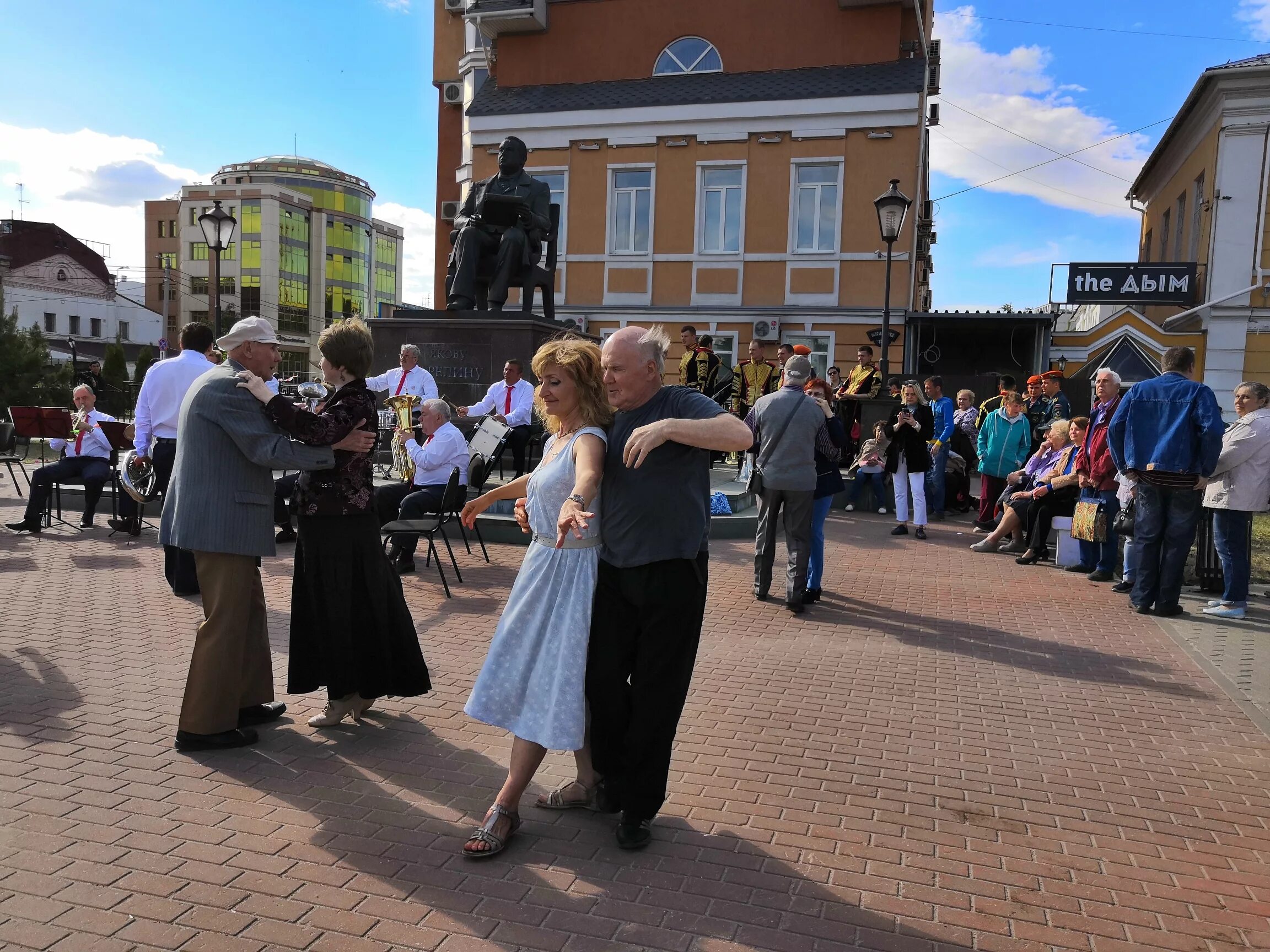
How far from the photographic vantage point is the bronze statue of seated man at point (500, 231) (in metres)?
13.5

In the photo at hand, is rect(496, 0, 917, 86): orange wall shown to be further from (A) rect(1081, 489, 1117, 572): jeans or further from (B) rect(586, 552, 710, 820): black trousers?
(B) rect(586, 552, 710, 820): black trousers

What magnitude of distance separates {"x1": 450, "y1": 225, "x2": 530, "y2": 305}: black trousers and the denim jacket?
815 cm

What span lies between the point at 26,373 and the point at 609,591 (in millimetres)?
26591

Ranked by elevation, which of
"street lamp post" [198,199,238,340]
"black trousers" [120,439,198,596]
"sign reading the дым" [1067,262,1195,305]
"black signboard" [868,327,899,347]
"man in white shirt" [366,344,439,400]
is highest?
"sign reading the дым" [1067,262,1195,305]

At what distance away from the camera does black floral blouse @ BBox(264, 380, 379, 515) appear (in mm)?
4434

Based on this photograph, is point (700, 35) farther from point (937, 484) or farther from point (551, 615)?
point (551, 615)

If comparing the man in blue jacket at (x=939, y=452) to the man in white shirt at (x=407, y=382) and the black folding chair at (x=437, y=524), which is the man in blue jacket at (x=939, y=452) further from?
the black folding chair at (x=437, y=524)

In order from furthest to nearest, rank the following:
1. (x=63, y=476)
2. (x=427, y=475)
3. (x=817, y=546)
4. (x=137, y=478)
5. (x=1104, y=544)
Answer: (x=63, y=476)
(x=1104, y=544)
(x=137, y=478)
(x=427, y=475)
(x=817, y=546)

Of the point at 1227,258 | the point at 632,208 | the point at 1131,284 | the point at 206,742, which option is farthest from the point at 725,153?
the point at 206,742

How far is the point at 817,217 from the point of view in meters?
23.7

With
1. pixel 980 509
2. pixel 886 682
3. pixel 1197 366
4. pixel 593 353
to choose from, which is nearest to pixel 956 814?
pixel 886 682

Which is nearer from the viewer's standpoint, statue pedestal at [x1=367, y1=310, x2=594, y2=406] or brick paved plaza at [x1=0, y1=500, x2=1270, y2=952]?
brick paved plaza at [x1=0, y1=500, x2=1270, y2=952]

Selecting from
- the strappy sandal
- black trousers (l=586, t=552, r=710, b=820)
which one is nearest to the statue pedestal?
black trousers (l=586, t=552, r=710, b=820)

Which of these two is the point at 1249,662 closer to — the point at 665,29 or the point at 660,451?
the point at 660,451
